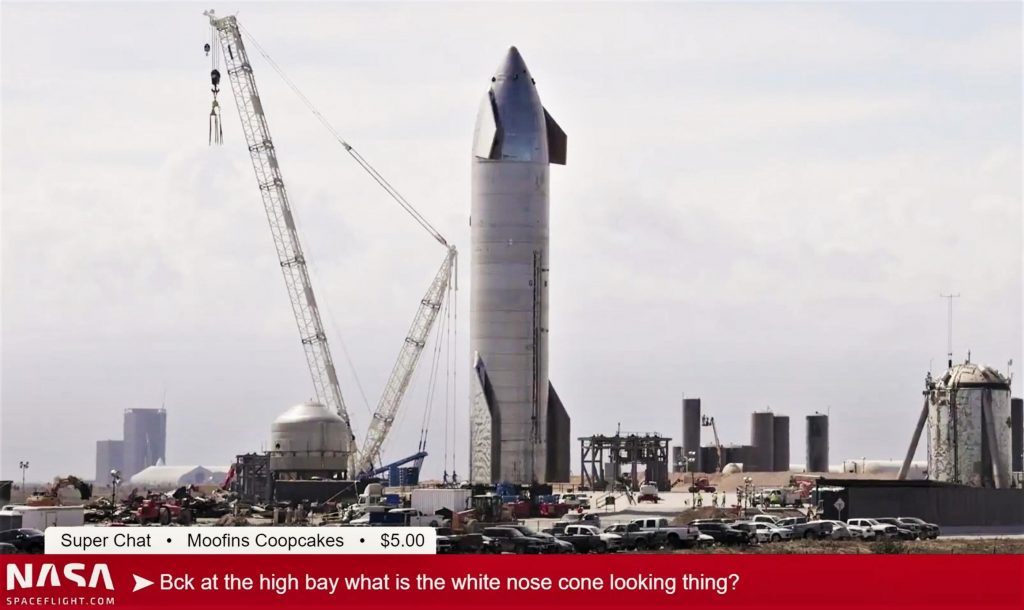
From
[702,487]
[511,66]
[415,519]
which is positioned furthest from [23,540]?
[702,487]

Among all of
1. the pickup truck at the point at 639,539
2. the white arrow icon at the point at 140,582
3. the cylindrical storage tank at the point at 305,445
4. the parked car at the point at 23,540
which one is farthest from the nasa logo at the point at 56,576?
the cylindrical storage tank at the point at 305,445

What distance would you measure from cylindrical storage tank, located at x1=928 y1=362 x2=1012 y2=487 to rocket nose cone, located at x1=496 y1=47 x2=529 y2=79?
4070cm

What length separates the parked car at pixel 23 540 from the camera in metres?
75.2

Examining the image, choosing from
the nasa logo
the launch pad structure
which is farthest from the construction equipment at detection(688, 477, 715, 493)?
the nasa logo

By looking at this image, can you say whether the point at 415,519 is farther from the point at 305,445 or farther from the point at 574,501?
the point at 305,445

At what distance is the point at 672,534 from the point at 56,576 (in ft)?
117

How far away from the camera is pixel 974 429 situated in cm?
13150

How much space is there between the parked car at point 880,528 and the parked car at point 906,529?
267 mm

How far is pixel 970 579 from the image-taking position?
60.8 m

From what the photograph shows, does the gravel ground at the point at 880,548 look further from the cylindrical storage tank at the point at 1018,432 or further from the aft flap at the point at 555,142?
the cylindrical storage tank at the point at 1018,432

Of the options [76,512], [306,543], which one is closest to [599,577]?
[306,543]

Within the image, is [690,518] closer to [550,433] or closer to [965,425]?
[550,433]

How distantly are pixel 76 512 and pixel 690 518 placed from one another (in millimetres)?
36337

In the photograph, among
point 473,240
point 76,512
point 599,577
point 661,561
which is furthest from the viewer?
point 473,240
